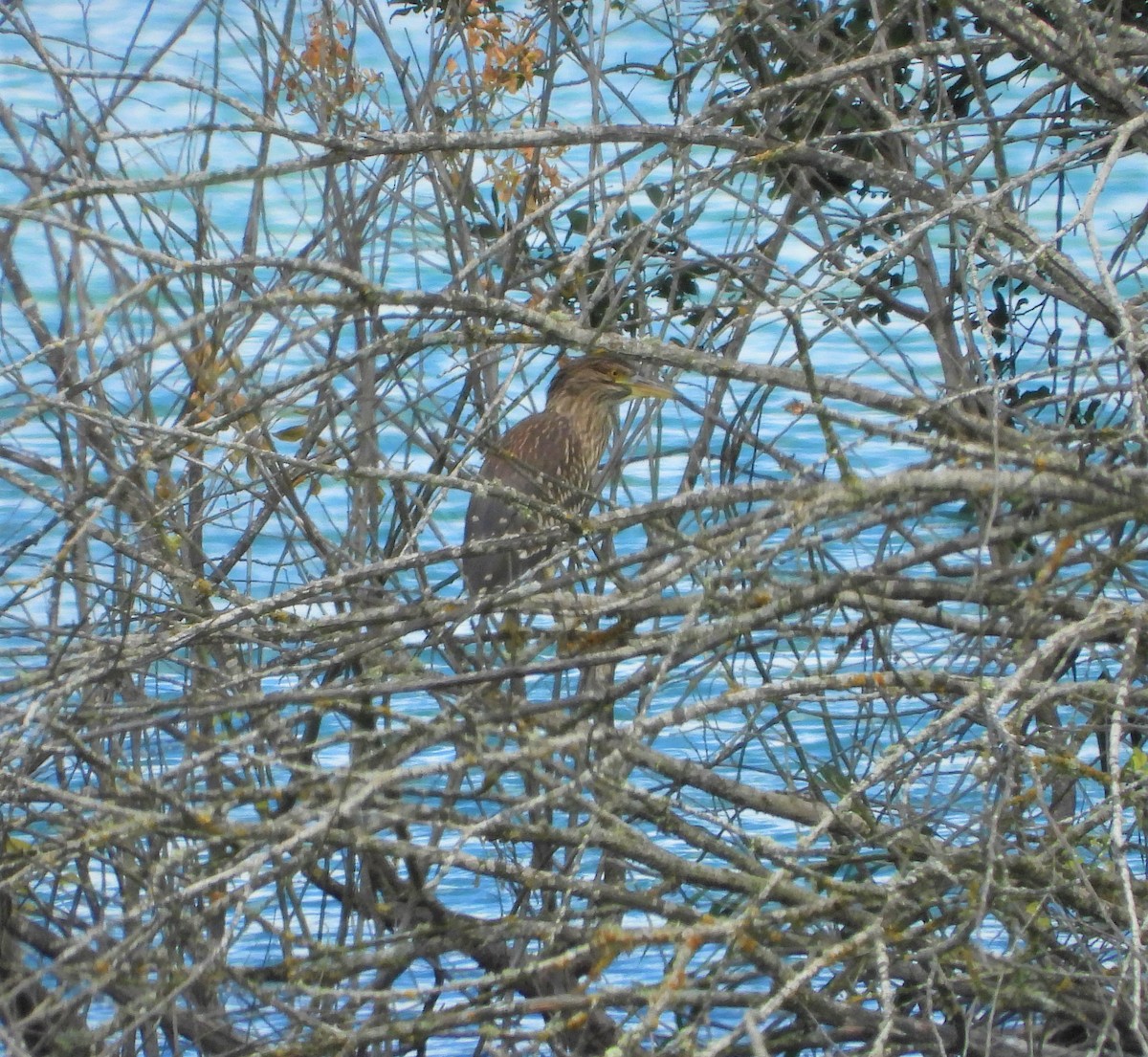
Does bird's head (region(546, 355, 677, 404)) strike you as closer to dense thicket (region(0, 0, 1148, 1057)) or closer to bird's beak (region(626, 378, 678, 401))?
bird's beak (region(626, 378, 678, 401))

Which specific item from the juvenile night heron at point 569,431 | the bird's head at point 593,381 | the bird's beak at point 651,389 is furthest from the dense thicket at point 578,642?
the bird's head at point 593,381

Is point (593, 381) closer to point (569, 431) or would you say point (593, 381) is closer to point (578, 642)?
point (569, 431)

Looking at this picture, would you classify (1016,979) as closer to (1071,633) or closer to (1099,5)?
(1071,633)

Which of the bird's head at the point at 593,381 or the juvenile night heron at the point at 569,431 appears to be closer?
the juvenile night heron at the point at 569,431

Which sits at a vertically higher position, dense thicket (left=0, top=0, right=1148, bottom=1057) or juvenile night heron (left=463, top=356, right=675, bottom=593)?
juvenile night heron (left=463, top=356, right=675, bottom=593)

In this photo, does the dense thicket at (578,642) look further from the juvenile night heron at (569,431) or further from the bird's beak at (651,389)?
the juvenile night heron at (569,431)

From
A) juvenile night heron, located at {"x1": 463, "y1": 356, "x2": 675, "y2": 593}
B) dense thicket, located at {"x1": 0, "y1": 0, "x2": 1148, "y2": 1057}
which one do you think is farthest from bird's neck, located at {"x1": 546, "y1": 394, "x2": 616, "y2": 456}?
dense thicket, located at {"x1": 0, "y1": 0, "x2": 1148, "y2": 1057}

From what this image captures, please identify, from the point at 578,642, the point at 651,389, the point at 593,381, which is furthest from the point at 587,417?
the point at 578,642

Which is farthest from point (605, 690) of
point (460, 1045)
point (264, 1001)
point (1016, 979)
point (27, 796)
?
point (460, 1045)

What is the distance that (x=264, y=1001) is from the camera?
7.36 ft

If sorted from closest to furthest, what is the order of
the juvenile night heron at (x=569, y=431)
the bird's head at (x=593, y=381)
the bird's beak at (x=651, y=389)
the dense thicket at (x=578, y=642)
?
the dense thicket at (x=578, y=642)
the bird's beak at (x=651, y=389)
the juvenile night heron at (x=569, y=431)
the bird's head at (x=593, y=381)

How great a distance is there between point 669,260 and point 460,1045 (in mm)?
3228

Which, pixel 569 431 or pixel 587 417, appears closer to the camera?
pixel 569 431

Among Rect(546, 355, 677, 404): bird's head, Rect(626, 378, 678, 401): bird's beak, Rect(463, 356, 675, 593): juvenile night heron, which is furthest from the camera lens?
Rect(546, 355, 677, 404): bird's head
